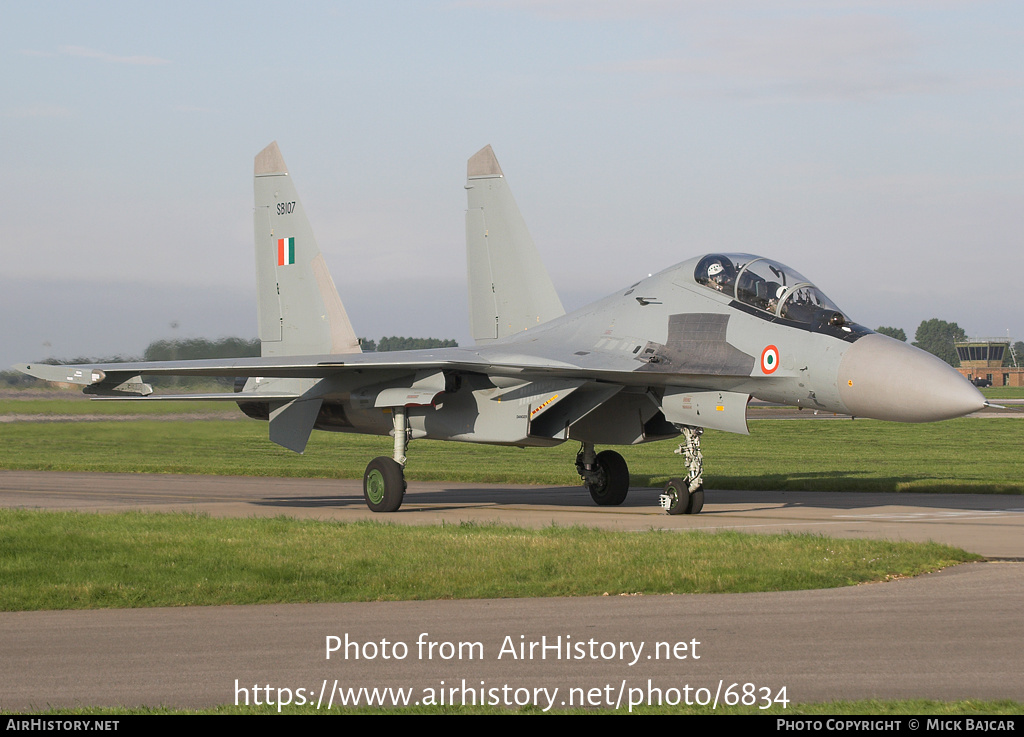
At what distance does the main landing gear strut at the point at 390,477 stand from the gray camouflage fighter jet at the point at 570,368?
1.0 inches

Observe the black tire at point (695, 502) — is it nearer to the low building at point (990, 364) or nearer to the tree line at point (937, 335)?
the low building at point (990, 364)

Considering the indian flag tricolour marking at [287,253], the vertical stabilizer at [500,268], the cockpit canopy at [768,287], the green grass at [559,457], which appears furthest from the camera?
the green grass at [559,457]

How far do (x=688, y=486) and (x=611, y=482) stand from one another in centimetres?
274

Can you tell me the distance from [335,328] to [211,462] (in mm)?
11735

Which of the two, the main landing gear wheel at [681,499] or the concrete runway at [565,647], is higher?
the concrete runway at [565,647]

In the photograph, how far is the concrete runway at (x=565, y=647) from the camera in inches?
239

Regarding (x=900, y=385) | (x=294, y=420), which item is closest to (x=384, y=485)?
(x=294, y=420)

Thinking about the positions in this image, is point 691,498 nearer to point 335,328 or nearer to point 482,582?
point 482,582

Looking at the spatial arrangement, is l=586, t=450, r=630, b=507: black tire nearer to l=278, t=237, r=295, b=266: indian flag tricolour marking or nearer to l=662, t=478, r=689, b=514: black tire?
l=662, t=478, r=689, b=514: black tire

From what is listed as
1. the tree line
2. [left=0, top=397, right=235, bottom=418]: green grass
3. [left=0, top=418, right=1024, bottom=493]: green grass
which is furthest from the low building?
[left=0, top=397, right=235, bottom=418]: green grass

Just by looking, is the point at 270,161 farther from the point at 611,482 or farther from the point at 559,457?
the point at 559,457

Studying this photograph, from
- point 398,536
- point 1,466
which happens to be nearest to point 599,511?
point 398,536

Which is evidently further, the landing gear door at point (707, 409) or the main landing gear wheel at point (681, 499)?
the main landing gear wheel at point (681, 499)

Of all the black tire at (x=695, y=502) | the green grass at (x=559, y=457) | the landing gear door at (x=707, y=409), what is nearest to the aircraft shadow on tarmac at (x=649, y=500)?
the black tire at (x=695, y=502)
